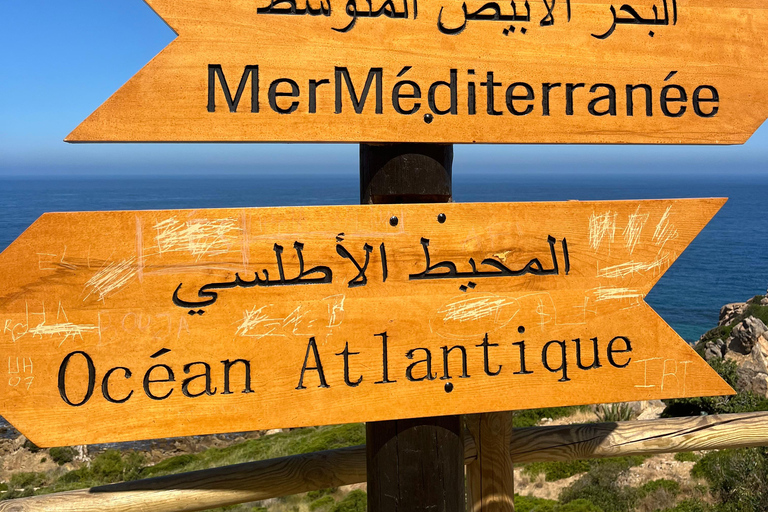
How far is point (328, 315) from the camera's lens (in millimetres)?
1811

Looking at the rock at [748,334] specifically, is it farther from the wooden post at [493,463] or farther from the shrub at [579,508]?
the wooden post at [493,463]

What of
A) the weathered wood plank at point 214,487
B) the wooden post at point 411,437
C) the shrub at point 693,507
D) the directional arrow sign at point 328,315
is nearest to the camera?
the directional arrow sign at point 328,315

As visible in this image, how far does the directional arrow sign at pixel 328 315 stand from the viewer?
171 centimetres

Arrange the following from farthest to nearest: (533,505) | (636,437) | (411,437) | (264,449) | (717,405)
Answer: (264,449) < (717,405) < (533,505) < (636,437) < (411,437)

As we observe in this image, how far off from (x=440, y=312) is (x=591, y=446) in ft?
4.30

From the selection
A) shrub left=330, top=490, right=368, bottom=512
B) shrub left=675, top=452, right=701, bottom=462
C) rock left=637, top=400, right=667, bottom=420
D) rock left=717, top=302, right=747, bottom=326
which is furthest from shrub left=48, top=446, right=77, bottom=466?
rock left=717, top=302, right=747, bottom=326

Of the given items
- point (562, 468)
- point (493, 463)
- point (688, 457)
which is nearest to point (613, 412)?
point (562, 468)

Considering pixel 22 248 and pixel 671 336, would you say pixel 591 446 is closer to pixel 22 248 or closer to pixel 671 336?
pixel 671 336

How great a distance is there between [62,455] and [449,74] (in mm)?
18299

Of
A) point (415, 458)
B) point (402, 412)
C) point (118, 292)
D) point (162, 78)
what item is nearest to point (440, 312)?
point (402, 412)

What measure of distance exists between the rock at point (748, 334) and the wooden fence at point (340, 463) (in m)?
16.0

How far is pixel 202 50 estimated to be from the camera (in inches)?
69.1

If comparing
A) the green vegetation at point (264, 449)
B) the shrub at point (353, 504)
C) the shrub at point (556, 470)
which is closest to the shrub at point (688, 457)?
the shrub at point (556, 470)

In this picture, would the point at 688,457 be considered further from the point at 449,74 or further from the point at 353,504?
the point at 449,74
